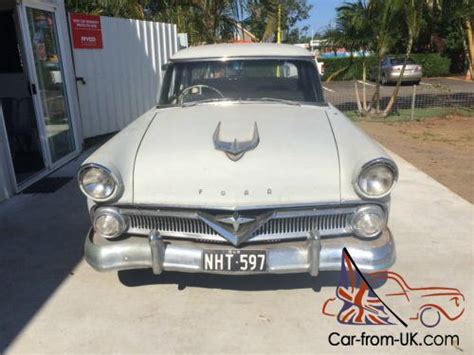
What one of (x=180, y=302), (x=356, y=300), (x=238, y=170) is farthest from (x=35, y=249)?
(x=356, y=300)

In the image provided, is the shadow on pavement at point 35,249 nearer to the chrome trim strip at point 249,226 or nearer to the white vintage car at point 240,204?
the white vintage car at point 240,204

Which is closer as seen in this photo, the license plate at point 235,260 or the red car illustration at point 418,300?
the license plate at point 235,260

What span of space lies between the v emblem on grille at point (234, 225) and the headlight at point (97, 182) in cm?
58

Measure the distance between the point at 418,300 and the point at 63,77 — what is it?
6089 mm

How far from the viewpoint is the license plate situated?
2.93 metres

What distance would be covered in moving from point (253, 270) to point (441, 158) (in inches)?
219

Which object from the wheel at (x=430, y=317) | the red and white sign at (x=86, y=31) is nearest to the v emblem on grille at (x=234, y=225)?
the wheel at (x=430, y=317)

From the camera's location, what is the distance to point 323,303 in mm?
3289

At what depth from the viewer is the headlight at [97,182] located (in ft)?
9.76

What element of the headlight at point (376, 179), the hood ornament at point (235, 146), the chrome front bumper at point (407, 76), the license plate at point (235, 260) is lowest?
the chrome front bumper at point (407, 76)

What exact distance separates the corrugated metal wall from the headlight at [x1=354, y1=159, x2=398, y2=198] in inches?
255

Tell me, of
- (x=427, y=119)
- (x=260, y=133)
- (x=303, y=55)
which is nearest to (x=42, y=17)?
(x=303, y=55)

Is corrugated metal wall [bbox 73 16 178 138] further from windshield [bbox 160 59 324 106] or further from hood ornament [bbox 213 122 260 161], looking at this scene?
hood ornament [bbox 213 122 260 161]

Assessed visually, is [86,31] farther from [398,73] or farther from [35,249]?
[398,73]
